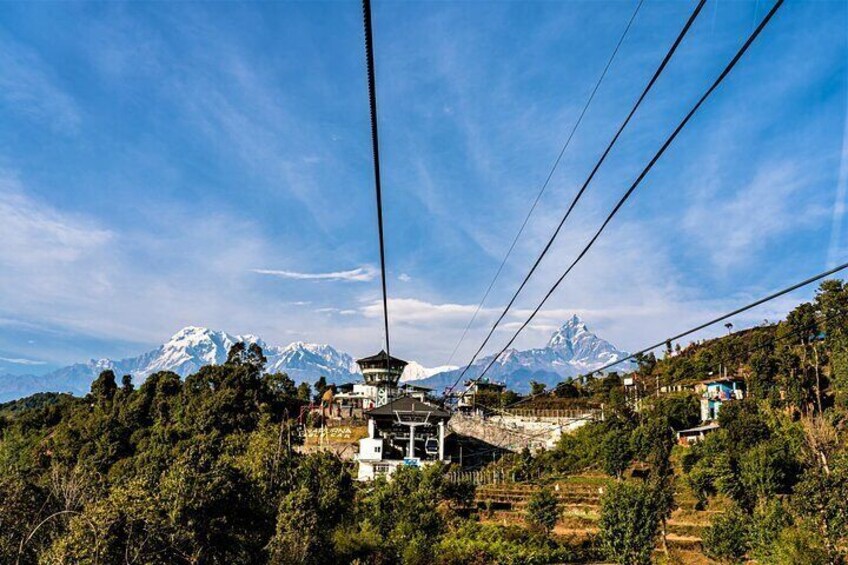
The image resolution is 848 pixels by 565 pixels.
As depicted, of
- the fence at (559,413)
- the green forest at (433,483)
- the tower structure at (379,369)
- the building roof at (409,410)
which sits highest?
the tower structure at (379,369)

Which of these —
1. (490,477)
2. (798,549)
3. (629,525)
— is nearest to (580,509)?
(490,477)

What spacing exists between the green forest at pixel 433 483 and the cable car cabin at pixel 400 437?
8.43ft

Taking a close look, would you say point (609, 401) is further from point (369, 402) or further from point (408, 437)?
point (369, 402)

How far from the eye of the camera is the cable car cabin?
51.0 m

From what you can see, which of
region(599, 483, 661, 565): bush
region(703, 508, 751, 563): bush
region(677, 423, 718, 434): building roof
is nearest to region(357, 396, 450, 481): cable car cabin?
region(677, 423, 718, 434): building roof

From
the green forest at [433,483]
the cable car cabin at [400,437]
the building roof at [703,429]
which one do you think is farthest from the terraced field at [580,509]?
the cable car cabin at [400,437]

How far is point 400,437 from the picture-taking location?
56156mm

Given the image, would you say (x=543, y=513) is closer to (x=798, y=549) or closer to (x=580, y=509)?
(x=580, y=509)

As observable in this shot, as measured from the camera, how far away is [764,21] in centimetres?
476

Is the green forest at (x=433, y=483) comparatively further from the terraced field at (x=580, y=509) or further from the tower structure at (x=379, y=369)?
the tower structure at (x=379, y=369)

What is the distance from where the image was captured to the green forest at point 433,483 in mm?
18641

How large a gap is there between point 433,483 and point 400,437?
18.5 meters

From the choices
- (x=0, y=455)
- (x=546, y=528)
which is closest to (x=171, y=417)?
(x=0, y=455)

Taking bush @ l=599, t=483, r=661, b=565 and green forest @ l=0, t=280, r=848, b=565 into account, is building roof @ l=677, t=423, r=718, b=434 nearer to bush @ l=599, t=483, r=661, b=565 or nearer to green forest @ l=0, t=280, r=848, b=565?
green forest @ l=0, t=280, r=848, b=565
